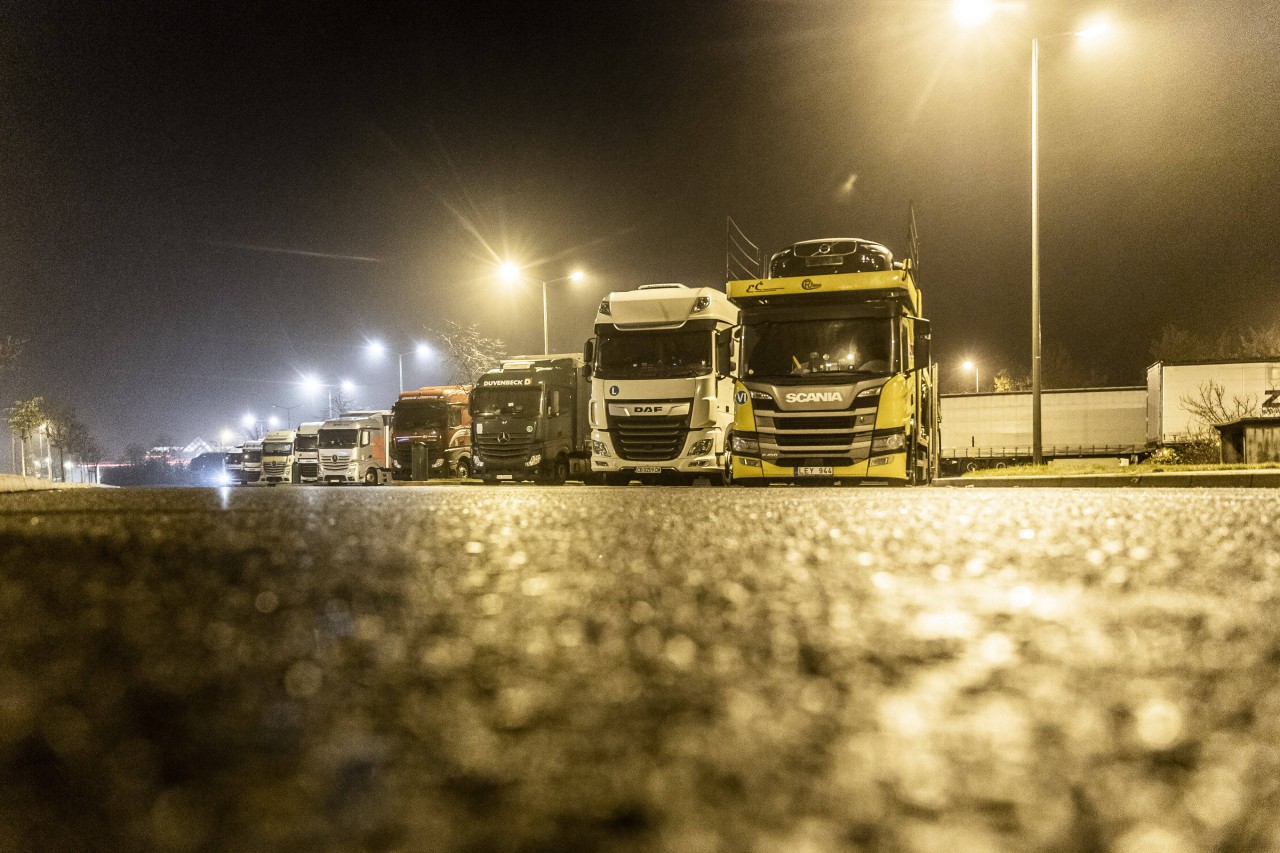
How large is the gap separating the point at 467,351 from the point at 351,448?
13992 mm

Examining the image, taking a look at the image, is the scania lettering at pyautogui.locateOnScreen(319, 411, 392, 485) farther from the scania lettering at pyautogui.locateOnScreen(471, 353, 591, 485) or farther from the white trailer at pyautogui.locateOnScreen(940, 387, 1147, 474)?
the white trailer at pyautogui.locateOnScreen(940, 387, 1147, 474)

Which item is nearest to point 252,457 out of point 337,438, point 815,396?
point 337,438

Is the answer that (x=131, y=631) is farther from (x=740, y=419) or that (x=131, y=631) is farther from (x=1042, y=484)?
(x=1042, y=484)

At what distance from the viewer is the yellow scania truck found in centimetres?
1470

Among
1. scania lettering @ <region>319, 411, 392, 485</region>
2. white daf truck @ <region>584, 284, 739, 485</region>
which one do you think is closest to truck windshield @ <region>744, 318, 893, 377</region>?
white daf truck @ <region>584, 284, 739, 485</region>

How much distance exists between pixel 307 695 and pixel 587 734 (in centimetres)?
44

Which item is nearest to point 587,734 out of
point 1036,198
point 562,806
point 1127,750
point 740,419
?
point 562,806

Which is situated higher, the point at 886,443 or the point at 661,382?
the point at 661,382

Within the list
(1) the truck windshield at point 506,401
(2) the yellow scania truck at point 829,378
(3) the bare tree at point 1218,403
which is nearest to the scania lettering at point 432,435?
(1) the truck windshield at point 506,401

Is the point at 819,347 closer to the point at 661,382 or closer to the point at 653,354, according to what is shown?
the point at 661,382

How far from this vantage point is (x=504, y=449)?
25.2 m

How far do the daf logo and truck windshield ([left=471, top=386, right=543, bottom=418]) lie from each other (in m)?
11.3

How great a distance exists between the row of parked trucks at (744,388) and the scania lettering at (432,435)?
608 cm

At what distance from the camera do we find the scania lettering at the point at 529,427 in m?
25.0
